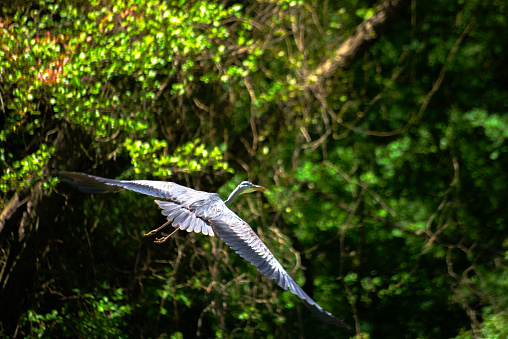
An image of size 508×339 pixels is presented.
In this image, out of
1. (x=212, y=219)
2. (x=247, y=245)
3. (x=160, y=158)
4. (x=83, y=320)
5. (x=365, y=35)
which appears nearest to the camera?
(x=247, y=245)

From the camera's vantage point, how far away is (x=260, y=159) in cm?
586

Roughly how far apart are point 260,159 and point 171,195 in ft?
6.87

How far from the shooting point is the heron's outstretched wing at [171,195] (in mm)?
3576

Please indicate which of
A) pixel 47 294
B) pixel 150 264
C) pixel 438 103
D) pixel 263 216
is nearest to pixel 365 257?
pixel 263 216

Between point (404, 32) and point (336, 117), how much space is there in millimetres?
A: 1424

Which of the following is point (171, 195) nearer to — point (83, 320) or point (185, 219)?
point (185, 219)

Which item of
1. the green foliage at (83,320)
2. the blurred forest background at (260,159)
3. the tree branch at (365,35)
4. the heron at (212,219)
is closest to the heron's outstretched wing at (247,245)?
the heron at (212,219)

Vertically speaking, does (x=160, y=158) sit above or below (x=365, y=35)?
below

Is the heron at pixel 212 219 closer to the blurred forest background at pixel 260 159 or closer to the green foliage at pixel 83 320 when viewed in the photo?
the blurred forest background at pixel 260 159

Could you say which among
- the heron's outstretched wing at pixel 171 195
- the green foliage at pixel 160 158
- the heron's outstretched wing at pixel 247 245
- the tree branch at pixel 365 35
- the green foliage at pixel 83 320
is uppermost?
the tree branch at pixel 365 35

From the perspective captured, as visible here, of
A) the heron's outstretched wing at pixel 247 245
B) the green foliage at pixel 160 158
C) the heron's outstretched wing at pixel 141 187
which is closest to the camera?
the heron's outstretched wing at pixel 247 245

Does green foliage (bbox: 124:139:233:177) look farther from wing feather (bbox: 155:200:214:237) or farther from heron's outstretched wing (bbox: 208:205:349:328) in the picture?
heron's outstretched wing (bbox: 208:205:349:328)

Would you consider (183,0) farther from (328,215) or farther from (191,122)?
(328,215)

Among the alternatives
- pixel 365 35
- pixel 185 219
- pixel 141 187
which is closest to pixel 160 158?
pixel 141 187
